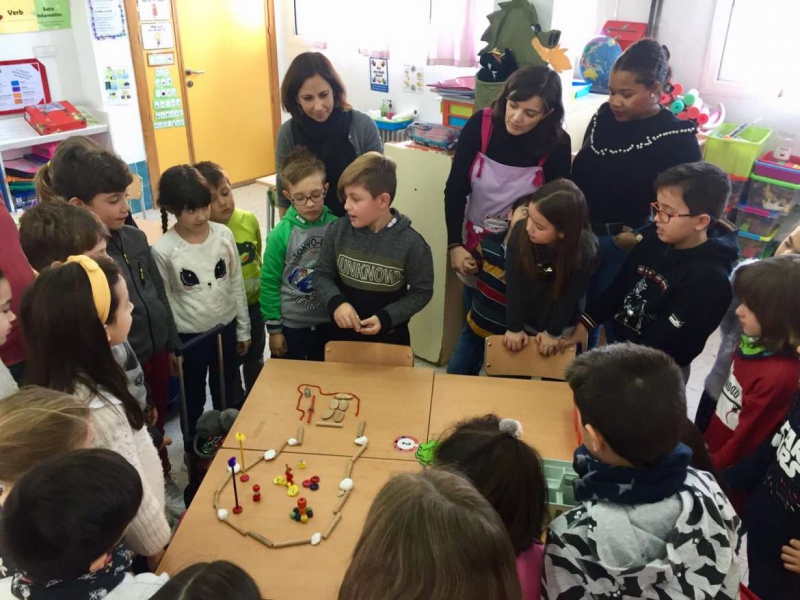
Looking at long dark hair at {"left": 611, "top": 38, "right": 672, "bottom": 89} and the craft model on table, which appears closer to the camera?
the craft model on table

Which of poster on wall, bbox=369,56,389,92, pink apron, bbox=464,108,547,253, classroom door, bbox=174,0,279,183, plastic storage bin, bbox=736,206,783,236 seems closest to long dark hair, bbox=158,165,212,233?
pink apron, bbox=464,108,547,253

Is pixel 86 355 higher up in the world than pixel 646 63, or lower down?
lower down

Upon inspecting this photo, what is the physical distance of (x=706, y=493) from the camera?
1.15 metres

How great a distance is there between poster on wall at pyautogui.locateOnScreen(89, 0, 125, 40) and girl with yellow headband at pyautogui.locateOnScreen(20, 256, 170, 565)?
3.84 meters

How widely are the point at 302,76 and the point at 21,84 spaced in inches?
121

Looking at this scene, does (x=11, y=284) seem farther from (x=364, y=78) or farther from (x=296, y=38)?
(x=296, y=38)

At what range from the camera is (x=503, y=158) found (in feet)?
7.75

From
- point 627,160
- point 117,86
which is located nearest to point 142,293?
point 627,160

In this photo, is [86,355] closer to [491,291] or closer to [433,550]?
[433,550]

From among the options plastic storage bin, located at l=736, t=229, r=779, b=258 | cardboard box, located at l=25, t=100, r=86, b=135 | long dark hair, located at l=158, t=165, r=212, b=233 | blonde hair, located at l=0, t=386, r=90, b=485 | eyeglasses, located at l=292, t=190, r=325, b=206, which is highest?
long dark hair, located at l=158, t=165, r=212, b=233

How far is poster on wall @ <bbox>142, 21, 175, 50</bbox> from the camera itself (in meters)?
4.87

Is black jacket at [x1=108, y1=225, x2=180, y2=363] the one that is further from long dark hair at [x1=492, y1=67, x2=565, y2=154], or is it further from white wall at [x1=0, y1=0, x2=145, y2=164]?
white wall at [x1=0, y1=0, x2=145, y2=164]

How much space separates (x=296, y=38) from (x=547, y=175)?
4.16m

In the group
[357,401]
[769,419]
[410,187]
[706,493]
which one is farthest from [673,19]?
[706,493]
